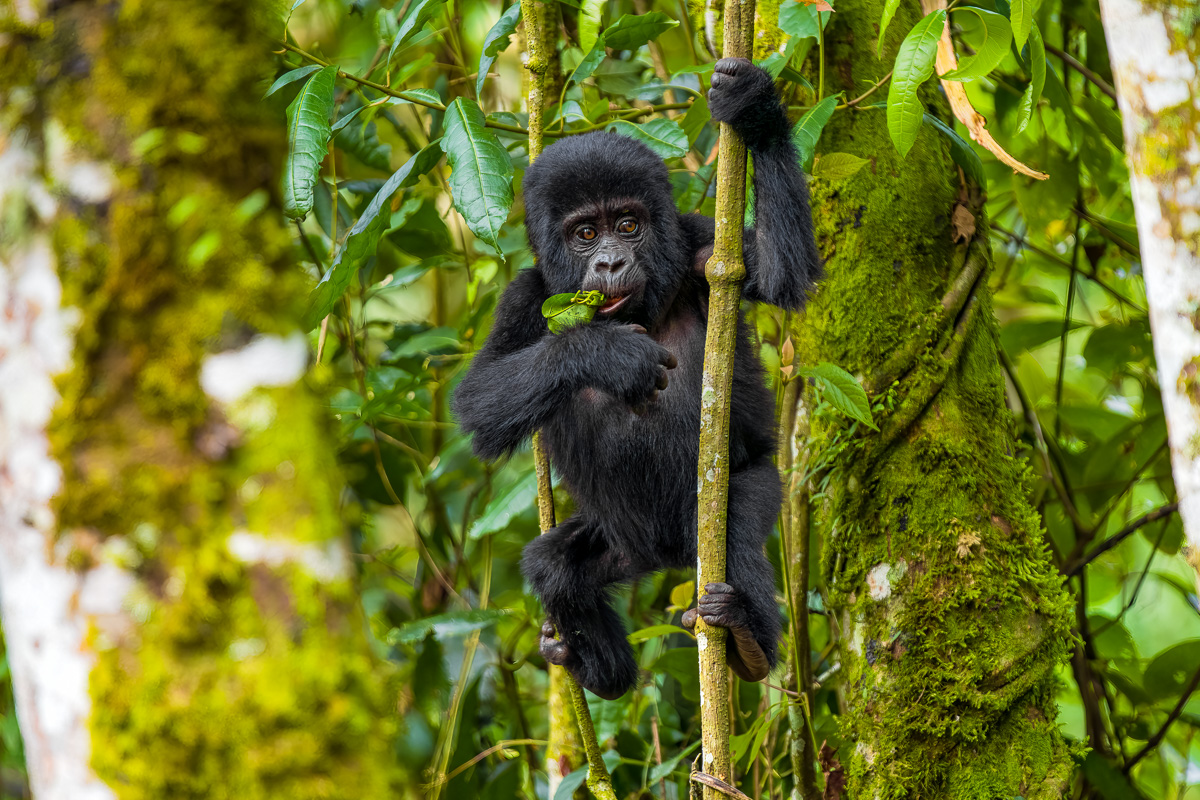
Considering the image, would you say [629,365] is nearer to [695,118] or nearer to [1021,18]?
[695,118]

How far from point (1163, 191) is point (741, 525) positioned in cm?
→ 172

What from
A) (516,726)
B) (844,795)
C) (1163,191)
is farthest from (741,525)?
(516,726)

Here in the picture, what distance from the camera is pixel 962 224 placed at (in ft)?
10.2

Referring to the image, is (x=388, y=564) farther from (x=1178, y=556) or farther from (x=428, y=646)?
→ (x=1178, y=556)

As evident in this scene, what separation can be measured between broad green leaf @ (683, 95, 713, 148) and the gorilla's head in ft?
0.72

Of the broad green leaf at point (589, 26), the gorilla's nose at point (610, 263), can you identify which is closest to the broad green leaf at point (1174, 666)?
the gorilla's nose at point (610, 263)

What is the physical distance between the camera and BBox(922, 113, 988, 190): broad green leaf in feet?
9.57

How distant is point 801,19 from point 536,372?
1349 millimetres

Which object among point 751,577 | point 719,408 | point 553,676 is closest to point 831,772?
point 751,577

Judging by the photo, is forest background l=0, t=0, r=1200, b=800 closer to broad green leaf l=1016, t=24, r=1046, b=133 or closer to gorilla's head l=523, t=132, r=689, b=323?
broad green leaf l=1016, t=24, r=1046, b=133

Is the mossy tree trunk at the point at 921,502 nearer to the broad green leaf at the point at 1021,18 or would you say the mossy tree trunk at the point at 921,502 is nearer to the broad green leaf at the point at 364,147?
the broad green leaf at the point at 1021,18

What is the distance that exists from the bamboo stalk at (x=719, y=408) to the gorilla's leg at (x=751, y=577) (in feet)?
0.84

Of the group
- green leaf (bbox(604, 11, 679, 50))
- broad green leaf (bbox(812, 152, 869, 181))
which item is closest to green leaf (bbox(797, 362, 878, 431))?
broad green leaf (bbox(812, 152, 869, 181))

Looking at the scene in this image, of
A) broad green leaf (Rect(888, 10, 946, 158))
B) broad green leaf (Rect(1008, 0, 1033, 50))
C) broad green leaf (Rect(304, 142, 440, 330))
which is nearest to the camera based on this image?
broad green leaf (Rect(1008, 0, 1033, 50))
